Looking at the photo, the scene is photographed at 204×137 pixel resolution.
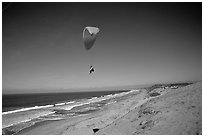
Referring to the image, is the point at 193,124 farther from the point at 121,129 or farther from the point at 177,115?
the point at 121,129

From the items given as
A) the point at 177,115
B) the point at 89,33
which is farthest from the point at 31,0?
the point at 177,115

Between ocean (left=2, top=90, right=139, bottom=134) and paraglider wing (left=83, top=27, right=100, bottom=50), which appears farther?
ocean (left=2, top=90, right=139, bottom=134)

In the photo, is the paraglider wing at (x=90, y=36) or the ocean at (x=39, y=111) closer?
the paraglider wing at (x=90, y=36)

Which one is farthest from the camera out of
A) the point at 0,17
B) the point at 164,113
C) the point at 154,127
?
the point at 164,113

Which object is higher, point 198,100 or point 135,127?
point 198,100

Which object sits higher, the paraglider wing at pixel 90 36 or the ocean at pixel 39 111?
the paraglider wing at pixel 90 36

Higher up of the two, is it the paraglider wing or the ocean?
the paraglider wing

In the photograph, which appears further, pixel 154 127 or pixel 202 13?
pixel 154 127

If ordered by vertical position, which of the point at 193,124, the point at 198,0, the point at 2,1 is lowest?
the point at 193,124
